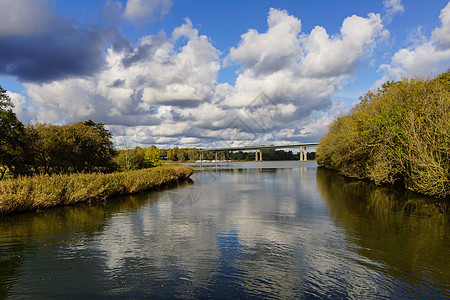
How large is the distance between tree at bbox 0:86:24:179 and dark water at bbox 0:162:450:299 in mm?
10840

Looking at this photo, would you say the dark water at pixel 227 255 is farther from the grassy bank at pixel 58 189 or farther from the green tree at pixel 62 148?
the green tree at pixel 62 148

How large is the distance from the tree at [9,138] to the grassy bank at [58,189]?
213 inches

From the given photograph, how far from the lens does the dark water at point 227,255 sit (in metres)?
7.30

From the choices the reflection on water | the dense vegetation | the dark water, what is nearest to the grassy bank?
the dark water

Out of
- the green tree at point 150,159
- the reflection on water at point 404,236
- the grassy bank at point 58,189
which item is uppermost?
the green tree at point 150,159

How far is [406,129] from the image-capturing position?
24703mm

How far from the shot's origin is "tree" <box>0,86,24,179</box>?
23.1 metres

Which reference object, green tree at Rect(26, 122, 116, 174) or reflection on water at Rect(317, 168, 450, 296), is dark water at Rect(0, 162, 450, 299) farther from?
green tree at Rect(26, 122, 116, 174)

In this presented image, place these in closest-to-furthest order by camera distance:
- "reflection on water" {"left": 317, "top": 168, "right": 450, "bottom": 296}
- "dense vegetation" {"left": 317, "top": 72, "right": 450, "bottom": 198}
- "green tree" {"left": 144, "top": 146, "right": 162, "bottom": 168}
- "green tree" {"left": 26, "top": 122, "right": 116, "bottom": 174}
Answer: "reflection on water" {"left": 317, "top": 168, "right": 450, "bottom": 296} → "dense vegetation" {"left": 317, "top": 72, "right": 450, "bottom": 198} → "green tree" {"left": 26, "top": 122, "right": 116, "bottom": 174} → "green tree" {"left": 144, "top": 146, "right": 162, "bottom": 168}

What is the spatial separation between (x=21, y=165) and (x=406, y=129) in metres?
36.6

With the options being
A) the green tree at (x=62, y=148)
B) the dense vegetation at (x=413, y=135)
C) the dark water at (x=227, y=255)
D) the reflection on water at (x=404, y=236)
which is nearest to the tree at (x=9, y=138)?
the green tree at (x=62, y=148)

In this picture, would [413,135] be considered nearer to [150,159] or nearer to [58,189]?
[58,189]

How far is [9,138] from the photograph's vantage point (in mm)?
23828

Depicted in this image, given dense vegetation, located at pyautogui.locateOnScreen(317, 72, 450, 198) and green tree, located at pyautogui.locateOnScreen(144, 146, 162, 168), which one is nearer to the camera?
dense vegetation, located at pyautogui.locateOnScreen(317, 72, 450, 198)
